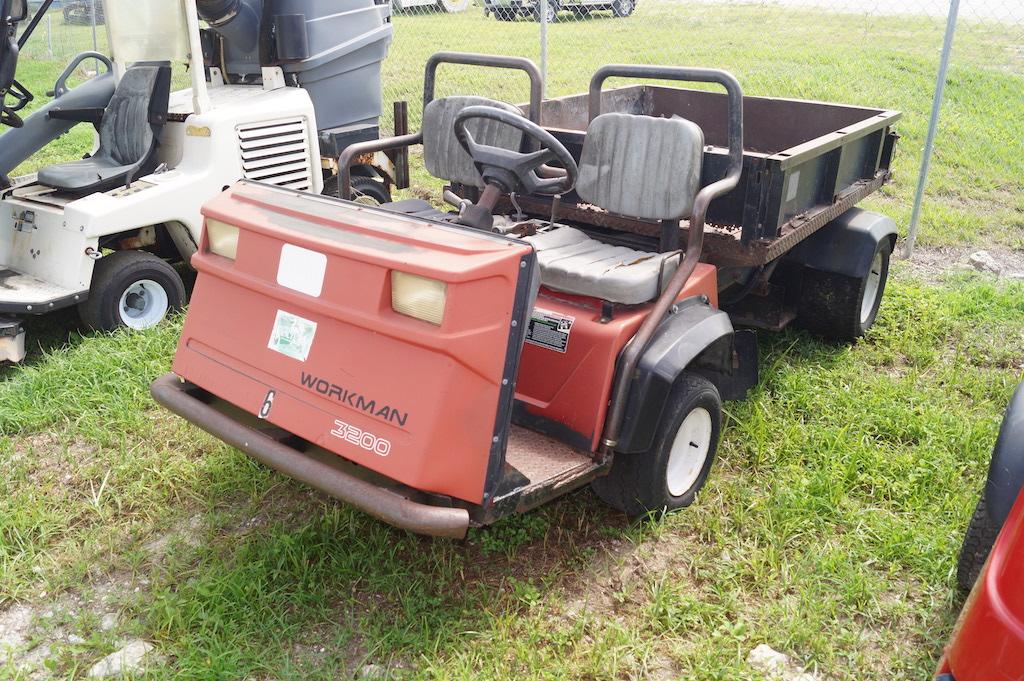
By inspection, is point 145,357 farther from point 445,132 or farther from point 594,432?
point 594,432

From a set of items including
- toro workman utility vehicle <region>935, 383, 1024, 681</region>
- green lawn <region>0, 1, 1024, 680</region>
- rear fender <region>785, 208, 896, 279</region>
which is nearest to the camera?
toro workman utility vehicle <region>935, 383, 1024, 681</region>

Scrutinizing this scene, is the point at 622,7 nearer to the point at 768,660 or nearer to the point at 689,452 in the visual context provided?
the point at 689,452

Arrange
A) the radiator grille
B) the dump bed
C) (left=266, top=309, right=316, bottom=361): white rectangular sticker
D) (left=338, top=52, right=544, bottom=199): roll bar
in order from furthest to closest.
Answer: the radiator grille
(left=338, top=52, right=544, bottom=199): roll bar
the dump bed
(left=266, top=309, right=316, bottom=361): white rectangular sticker

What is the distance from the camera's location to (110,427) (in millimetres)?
3602

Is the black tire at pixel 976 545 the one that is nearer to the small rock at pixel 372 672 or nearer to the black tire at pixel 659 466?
the black tire at pixel 659 466

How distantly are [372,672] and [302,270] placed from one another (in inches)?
43.7

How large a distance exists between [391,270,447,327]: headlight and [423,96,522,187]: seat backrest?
4.04 ft

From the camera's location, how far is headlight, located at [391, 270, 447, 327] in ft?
7.13

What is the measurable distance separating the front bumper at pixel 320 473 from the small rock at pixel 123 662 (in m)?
0.64

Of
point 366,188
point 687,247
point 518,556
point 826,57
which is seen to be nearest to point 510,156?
point 687,247

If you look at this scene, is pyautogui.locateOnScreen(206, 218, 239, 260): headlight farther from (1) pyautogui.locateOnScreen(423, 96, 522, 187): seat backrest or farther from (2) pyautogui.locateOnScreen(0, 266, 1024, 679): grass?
(1) pyautogui.locateOnScreen(423, 96, 522, 187): seat backrest

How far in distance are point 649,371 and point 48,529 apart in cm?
210

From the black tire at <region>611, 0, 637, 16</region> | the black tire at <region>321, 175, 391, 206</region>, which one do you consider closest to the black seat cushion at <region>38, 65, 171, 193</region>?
the black tire at <region>321, 175, 391, 206</region>

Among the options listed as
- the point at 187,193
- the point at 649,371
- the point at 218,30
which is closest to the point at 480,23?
the point at 218,30
